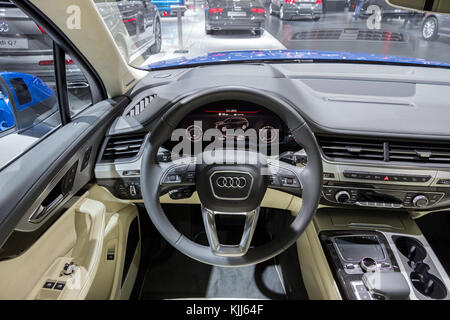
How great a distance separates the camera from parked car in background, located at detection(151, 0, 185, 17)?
4.70m

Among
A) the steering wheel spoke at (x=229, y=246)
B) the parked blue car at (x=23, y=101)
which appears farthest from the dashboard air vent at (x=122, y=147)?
the steering wheel spoke at (x=229, y=246)

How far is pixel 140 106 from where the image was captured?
1.63m

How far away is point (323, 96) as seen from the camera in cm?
161

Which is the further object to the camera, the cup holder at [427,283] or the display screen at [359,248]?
the display screen at [359,248]

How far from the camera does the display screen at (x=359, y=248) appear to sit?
1.52m

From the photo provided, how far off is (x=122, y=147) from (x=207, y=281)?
3.53 ft

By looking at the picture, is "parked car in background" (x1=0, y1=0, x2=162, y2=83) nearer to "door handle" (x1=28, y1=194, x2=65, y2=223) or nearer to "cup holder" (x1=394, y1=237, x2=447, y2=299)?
"door handle" (x1=28, y1=194, x2=65, y2=223)

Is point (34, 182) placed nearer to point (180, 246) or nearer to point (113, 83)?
point (180, 246)

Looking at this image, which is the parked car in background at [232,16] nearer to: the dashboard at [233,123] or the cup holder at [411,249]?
the dashboard at [233,123]

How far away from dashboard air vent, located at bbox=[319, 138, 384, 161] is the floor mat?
0.98m

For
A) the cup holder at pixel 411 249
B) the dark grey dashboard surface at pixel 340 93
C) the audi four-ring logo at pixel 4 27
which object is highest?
the audi four-ring logo at pixel 4 27

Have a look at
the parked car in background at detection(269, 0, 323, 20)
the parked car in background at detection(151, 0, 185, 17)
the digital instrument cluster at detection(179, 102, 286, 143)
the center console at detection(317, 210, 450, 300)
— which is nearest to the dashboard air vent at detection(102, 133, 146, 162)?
the digital instrument cluster at detection(179, 102, 286, 143)

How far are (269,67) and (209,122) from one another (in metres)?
0.56

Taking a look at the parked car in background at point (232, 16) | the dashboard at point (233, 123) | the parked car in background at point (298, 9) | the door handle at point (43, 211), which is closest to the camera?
the door handle at point (43, 211)
